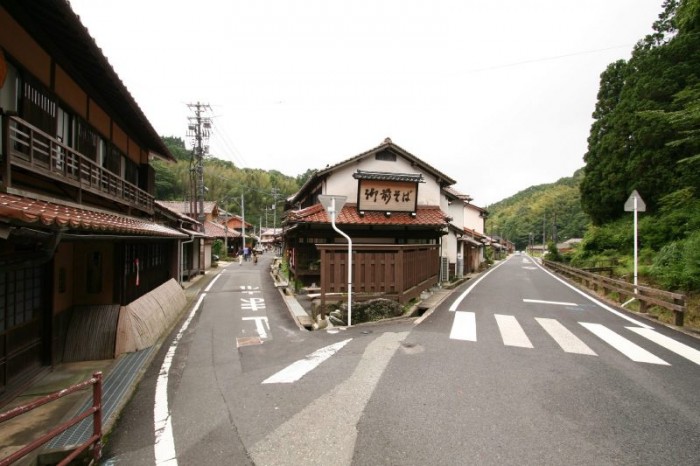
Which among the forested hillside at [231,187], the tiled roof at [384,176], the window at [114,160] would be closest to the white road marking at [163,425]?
the window at [114,160]

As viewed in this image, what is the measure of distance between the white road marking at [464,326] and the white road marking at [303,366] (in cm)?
253

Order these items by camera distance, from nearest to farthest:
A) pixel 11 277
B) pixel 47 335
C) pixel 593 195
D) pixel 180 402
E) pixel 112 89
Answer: pixel 180 402
pixel 11 277
pixel 47 335
pixel 112 89
pixel 593 195

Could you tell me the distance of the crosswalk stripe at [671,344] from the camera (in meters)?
6.18

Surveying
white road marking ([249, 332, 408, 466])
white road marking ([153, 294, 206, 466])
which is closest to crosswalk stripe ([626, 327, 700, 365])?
white road marking ([249, 332, 408, 466])

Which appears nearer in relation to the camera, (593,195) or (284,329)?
(284,329)

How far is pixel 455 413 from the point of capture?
413cm

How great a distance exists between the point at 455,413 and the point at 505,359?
7.50 ft

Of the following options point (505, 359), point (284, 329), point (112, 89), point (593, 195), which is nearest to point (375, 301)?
point (284, 329)

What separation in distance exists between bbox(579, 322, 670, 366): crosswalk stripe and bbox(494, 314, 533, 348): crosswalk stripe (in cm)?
159

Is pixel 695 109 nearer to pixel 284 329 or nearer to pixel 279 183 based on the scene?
A: pixel 284 329

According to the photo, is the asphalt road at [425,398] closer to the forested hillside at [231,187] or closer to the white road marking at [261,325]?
the white road marking at [261,325]

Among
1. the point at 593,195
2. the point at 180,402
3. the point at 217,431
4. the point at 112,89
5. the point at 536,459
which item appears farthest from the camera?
the point at 593,195

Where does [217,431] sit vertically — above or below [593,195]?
below

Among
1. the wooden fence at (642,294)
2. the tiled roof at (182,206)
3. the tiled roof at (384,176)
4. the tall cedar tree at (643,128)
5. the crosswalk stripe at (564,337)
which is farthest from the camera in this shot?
the tiled roof at (182,206)
